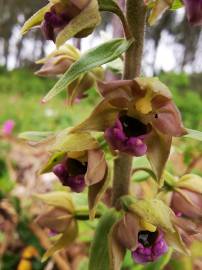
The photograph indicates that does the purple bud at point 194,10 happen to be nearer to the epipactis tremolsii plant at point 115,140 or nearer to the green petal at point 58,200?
the epipactis tremolsii plant at point 115,140

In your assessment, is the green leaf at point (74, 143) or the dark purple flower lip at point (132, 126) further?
the green leaf at point (74, 143)

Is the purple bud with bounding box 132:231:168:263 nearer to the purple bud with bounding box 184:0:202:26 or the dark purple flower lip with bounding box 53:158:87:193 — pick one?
the dark purple flower lip with bounding box 53:158:87:193

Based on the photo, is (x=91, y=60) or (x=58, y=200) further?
(x=58, y=200)

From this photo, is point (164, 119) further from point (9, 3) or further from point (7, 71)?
point (9, 3)

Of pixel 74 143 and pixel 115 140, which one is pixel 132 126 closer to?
pixel 115 140

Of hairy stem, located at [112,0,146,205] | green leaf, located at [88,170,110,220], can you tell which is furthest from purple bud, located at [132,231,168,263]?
hairy stem, located at [112,0,146,205]

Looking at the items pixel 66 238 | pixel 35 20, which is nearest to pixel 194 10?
pixel 35 20

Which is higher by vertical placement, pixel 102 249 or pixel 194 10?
pixel 194 10

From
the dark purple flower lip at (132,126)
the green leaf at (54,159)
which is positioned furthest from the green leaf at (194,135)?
the green leaf at (54,159)
